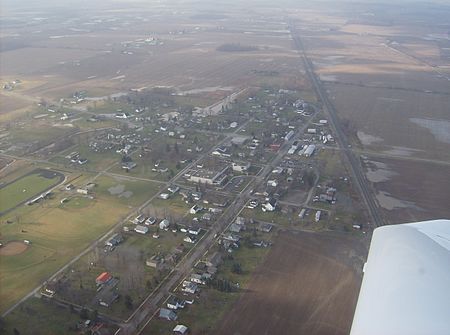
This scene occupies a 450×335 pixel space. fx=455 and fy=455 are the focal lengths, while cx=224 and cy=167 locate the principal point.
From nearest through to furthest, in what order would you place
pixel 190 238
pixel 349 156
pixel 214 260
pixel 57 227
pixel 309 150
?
pixel 214 260 → pixel 190 238 → pixel 57 227 → pixel 349 156 → pixel 309 150

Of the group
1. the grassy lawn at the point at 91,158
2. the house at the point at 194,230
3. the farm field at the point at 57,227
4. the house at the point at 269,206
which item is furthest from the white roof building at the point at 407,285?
the grassy lawn at the point at 91,158

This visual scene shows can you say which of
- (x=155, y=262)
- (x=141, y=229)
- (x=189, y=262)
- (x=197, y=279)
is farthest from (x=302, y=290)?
(x=141, y=229)

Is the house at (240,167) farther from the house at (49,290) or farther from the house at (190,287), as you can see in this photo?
the house at (49,290)

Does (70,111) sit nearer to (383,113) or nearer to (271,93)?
(271,93)

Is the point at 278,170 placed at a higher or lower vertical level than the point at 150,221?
lower

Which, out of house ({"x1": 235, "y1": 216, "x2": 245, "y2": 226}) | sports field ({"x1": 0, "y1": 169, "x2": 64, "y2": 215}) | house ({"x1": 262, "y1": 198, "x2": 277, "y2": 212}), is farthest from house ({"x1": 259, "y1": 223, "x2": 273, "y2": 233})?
sports field ({"x1": 0, "y1": 169, "x2": 64, "y2": 215})

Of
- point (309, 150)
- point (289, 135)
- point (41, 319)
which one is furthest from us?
point (289, 135)

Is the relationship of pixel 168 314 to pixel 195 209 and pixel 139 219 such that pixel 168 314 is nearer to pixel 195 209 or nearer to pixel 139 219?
pixel 139 219
